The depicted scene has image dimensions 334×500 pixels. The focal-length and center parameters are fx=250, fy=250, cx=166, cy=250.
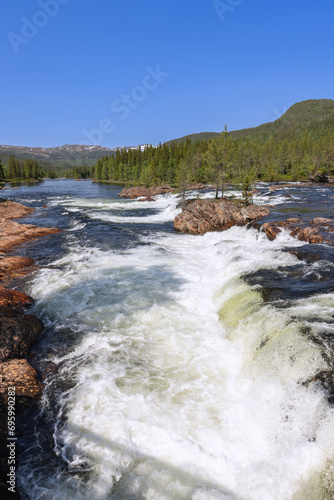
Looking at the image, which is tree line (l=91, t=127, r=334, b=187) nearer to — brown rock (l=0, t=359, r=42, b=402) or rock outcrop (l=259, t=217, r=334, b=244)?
rock outcrop (l=259, t=217, r=334, b=244)

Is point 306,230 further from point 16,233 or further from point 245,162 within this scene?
point 245,162

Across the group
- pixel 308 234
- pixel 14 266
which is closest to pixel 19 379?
pixel 14 266

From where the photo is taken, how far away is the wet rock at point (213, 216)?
2747 cm

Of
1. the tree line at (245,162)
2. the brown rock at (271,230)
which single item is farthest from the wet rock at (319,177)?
the brown rock at (271,230)

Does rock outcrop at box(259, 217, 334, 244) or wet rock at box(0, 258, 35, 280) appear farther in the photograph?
rock outcrop at box(259, 217, 334, 244)

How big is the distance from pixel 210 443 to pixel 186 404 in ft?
3.50

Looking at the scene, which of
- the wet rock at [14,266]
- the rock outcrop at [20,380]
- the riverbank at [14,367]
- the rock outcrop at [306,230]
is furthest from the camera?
the rock outcrop at [306,230]

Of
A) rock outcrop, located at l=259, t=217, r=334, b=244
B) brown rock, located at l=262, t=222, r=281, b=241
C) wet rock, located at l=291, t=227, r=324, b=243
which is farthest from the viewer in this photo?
brown rock, located at l=262, t=222, r=281, b=241

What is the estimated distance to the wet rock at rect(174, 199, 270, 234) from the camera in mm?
27469

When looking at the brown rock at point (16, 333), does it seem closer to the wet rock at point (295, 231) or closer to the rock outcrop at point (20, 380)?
the rock outcrop at point (20, 380)

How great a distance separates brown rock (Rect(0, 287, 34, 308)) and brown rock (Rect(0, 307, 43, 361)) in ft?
4.43

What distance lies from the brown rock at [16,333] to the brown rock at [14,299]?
1.35 metres

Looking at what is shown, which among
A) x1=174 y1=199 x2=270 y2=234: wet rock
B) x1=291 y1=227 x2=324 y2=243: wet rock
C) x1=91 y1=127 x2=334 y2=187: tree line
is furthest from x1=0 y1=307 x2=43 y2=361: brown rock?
x1=91 y1=127 x2=334 y2=187: tree line

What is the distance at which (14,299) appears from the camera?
10805mm
